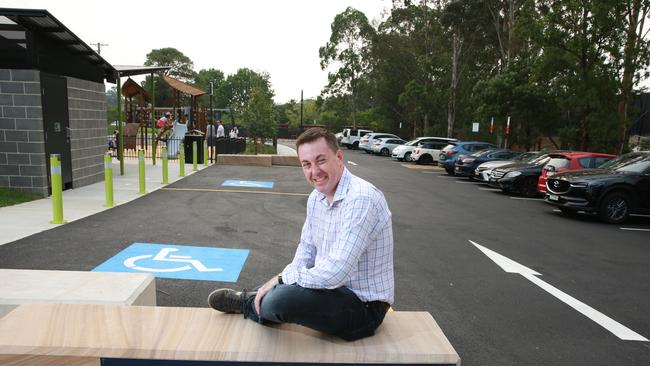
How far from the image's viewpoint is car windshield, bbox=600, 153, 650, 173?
11149 mm

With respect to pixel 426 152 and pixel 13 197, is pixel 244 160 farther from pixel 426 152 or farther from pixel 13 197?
pixel 13 197

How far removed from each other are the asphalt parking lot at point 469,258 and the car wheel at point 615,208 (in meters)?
0.31

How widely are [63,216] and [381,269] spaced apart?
25.2 feet

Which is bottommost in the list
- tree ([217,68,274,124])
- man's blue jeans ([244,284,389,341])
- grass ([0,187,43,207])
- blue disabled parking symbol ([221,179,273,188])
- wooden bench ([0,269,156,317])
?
blue disabled parking symbol ([221,179,273,188])

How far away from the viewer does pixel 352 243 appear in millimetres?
2611

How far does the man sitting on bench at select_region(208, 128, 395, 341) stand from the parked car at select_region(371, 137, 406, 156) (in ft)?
109

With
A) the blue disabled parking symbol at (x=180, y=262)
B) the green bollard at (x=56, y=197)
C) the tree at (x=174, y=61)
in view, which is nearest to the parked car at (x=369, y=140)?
the green bollard at (x=56, y=197)

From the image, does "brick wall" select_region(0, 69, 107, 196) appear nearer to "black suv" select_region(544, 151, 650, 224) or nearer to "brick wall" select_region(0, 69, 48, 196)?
"brick wall" select_region(0, 69, 48, 196)

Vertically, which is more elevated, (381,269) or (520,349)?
(381,269)

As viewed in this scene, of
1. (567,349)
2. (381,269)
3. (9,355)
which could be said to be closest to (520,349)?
(567,349)

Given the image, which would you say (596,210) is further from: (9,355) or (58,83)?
(58,83)

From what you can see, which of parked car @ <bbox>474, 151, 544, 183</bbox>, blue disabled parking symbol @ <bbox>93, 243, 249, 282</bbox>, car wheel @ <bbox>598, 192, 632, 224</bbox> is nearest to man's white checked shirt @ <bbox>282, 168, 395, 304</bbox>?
blue disabled parking symbol @ <bbox>93, 243, 249, 282</bbox>

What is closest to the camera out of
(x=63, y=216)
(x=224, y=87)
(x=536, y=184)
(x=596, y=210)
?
(x=63, y=216)

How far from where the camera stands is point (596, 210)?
10.8 m
